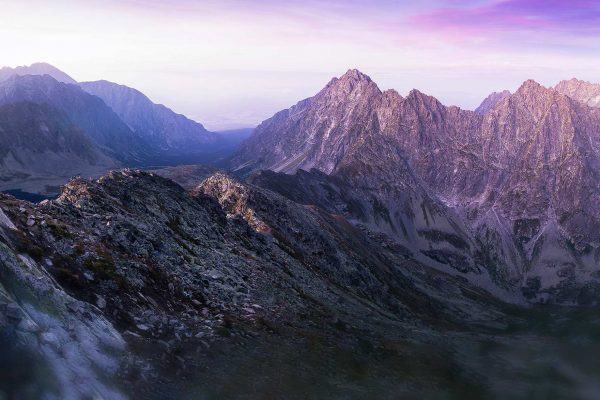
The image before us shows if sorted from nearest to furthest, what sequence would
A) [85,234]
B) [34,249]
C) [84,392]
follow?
[84,392] → [34,249] → [85,234]

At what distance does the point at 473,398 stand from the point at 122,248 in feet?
161

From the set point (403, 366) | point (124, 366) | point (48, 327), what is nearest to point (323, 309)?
point (403, 366)

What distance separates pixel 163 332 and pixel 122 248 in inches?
772

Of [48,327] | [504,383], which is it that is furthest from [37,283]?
[504,383]

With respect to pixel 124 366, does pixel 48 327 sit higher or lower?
higher

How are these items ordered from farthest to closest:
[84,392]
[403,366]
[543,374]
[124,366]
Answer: [543,374] → [403,366] → [124,366] → [84,392]

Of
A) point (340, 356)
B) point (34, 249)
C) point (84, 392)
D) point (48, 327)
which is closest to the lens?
point (84, 392)

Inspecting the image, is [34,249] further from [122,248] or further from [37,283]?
[122,248]

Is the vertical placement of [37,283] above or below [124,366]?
above


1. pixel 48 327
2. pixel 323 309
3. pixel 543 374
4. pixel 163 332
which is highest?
pixel 48 327

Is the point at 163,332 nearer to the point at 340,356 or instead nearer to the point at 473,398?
the point at 340,356

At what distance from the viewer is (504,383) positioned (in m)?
71.1

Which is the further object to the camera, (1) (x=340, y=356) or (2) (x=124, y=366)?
(1) (x=340, y=356)

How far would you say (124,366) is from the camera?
37812 millimetres
